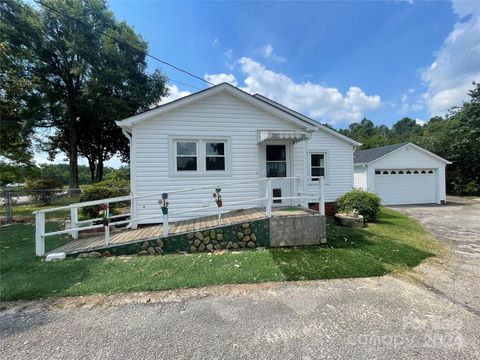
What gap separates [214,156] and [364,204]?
20.3 feet

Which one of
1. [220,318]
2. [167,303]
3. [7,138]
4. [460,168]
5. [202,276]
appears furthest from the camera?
[460,168]

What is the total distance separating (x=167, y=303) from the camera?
3844mm

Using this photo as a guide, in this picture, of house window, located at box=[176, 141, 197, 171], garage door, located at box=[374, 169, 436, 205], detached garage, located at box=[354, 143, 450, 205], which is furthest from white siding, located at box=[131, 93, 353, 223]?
garage door, located at box=[374, 169, 436, 205]

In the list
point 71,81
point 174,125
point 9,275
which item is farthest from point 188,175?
Result: point 71,81

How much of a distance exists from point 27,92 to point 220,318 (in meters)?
22.9

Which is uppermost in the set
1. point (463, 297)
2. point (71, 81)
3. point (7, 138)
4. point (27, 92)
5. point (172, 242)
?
point (71, 81)

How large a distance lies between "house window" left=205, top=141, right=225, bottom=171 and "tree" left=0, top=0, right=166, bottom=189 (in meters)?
15.1

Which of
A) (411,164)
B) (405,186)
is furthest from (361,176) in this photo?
(411,164)

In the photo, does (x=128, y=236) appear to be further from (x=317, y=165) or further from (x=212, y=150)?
(x=317, y=165)

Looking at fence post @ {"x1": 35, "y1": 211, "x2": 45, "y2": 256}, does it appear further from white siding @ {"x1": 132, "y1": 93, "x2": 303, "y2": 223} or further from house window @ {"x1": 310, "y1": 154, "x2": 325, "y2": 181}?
house window @ {"x1": 310, "y1": 154, "x2": 325, "y2": 181}

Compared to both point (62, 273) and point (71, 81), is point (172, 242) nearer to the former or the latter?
point (62, 273)

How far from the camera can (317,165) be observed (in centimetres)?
1351

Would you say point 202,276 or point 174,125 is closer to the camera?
point 202,276

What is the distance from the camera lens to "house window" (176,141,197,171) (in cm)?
833
